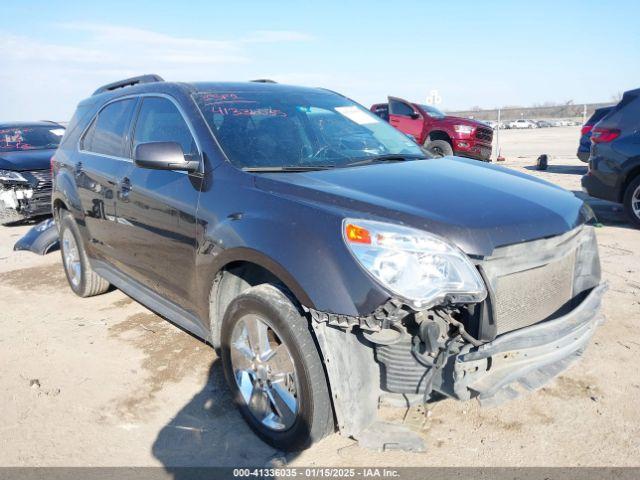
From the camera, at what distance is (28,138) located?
31.8 ft

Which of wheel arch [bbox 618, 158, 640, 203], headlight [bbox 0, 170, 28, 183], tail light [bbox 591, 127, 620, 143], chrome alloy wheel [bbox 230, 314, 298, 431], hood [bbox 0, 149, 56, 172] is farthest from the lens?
hood [bbox 0, 149, 56, 172]

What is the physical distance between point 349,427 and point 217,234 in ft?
3.84

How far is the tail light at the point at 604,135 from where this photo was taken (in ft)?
23.0

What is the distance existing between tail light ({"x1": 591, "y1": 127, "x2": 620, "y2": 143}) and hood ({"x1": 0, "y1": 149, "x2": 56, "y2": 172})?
846 cm

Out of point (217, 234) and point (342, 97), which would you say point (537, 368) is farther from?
point (342, 97)

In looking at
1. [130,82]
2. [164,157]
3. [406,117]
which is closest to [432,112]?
[406,117]

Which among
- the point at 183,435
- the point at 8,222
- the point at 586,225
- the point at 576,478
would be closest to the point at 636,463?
the point at 576,478

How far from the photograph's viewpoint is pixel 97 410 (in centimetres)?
312

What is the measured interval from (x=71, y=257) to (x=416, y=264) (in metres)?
4.14

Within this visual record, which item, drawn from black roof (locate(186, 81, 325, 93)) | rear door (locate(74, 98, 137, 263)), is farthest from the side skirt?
black roof (locate(186, 81, 325, 93))

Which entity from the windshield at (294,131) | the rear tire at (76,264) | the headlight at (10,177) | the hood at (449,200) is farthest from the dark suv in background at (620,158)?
the headlight at (10,177)

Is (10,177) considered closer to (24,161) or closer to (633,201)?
(24,161)

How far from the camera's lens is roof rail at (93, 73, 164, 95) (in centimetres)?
438

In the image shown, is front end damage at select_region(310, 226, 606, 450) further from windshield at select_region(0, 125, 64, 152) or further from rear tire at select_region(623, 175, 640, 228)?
windshield at select_region(0, 125, 64, 152)
